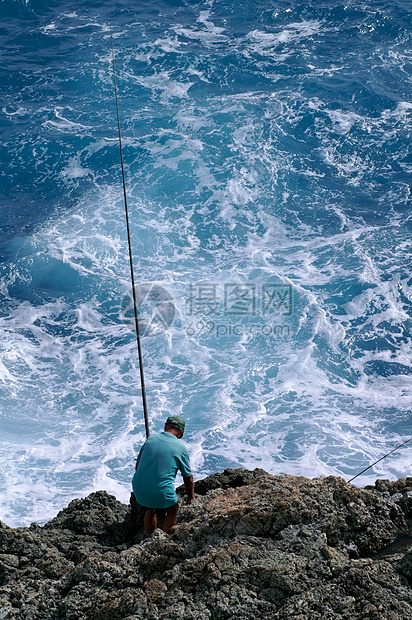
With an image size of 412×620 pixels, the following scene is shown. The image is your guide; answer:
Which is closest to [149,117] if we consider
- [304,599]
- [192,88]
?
[192,88]

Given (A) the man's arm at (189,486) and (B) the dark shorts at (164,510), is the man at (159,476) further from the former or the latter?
(A) the man's arm at (189,486)

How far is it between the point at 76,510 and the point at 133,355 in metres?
6.49

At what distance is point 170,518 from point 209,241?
1035 cm

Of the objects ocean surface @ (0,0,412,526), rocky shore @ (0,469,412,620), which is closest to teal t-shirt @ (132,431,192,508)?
rocky shore @ (0,469,412,620)

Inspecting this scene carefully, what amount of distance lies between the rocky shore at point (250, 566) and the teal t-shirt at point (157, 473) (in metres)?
0.18

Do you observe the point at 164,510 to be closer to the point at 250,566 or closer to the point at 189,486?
the point at 189,486

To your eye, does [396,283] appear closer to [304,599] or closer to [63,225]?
[63,225]

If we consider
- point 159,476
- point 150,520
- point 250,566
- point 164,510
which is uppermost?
point 250,566

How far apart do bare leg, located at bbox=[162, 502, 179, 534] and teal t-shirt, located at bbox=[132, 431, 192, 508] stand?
7cm

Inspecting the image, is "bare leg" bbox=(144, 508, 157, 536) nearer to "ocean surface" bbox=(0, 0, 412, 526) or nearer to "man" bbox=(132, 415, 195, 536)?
"man" bbox=(132, 415, 195, 536)

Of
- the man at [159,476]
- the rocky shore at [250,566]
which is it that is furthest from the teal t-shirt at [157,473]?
the rocky shore at [250,566]

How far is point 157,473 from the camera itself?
336cm

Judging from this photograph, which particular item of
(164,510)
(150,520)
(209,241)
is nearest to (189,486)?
(164,510)

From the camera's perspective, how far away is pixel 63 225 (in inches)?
549
